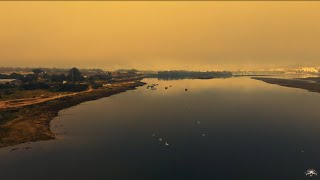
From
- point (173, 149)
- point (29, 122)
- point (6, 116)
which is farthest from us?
point (6, 116)

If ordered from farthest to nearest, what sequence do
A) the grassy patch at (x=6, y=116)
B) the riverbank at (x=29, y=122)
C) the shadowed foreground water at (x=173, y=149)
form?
1. the grassy patch at (x=6, y=116)
2. the riverbank at (x=29, y=122)
3. the shadowed foreground water at (x=173, y=149)

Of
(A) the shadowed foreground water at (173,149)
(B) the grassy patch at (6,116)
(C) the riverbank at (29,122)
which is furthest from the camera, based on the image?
(B) the grassy patch at (6,116)

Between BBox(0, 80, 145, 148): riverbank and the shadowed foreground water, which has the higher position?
BBox(0, 80, 145, 148): riverbank

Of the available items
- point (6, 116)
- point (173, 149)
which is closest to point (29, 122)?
point (6, 116)

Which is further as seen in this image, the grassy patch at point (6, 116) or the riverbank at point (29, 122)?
the grassy patch at point (6, 116)

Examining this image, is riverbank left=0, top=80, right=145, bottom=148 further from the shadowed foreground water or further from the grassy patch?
the shadowed foreground water

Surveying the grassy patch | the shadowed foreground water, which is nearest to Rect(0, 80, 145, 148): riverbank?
the grassy patch

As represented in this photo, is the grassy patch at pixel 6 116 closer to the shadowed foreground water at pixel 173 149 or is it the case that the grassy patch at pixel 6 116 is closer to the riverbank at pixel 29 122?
the riverbank at pixel 29 122

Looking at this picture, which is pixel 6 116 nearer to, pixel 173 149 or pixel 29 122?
pixel 29 122

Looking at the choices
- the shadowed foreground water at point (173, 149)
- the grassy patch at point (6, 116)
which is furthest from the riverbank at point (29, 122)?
the shadowed foreground water at point (173, 149)
